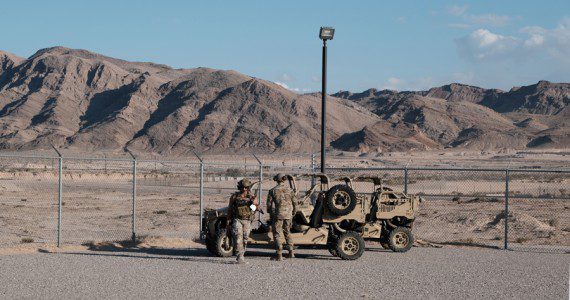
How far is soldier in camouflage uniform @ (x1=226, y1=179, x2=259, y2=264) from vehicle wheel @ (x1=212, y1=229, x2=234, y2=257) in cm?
121

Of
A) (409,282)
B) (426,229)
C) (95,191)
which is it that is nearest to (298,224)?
(409,282)

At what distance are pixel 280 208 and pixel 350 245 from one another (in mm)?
1808

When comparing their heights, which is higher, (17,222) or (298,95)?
(298,95)

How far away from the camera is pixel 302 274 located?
14555mm

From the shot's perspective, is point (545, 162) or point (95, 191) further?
point (545, 162)

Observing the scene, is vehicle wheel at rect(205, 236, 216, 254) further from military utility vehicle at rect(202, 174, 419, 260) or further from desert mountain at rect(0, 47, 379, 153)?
desert mountain at rect(0, 47, 379, 153)

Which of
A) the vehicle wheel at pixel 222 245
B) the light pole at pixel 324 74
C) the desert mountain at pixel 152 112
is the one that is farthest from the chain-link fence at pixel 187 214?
the desert mountain at pixel 152 112

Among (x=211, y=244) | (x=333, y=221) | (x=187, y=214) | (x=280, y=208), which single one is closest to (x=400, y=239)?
(x=333, y=221)

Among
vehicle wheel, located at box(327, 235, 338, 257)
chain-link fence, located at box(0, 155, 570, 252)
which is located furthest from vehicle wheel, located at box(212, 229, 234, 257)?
vehicle wheel, located at box(327, 235, 338, 257)

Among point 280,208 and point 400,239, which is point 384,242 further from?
point 280,208

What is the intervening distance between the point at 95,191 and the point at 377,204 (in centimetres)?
3468

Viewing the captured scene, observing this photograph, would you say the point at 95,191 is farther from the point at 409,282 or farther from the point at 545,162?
the point at 545,162

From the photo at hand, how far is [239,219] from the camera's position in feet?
51.3

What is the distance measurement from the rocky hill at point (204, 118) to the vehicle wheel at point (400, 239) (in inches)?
3839
